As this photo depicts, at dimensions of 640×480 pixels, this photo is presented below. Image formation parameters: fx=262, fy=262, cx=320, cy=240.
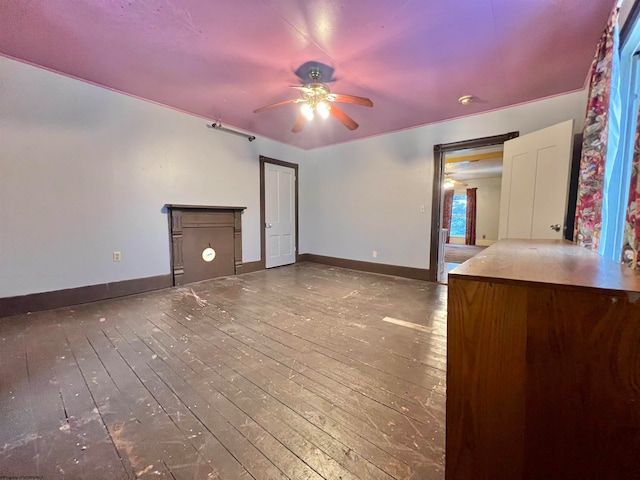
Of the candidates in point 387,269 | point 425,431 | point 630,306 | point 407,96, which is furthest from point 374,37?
point 387,269

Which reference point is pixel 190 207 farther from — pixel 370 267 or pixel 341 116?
pixel 370 267

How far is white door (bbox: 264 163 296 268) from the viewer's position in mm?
4952

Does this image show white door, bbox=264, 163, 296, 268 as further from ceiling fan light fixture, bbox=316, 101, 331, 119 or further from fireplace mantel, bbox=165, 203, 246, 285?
ceiling fan light fixture, bbox=316, 101, 331, 119

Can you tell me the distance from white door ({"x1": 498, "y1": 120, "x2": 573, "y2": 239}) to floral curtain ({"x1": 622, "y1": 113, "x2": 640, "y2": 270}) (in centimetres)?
186

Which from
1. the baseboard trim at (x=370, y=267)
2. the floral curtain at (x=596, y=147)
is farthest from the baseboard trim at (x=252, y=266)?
the floral curtain at (x=596, y=147)

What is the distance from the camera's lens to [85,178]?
2951 mm

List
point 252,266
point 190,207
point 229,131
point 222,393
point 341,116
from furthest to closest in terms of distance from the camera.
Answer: point 252,266 < point 229,131 < point 190,207 < point 341,116 < point 222,393

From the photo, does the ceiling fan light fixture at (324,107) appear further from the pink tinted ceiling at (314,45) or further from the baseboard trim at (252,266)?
the baseboard trim at (252,266)

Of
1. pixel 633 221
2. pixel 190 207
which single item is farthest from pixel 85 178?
pixel 633 221

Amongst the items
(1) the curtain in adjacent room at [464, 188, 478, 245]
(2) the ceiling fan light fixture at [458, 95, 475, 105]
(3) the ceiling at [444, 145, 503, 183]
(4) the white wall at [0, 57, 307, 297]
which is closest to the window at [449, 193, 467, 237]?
(1) the curtain in adjacent room at [464, 188, 478, 245]

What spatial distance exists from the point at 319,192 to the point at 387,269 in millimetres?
2153

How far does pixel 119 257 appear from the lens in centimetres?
324

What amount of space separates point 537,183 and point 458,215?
7.40 metres

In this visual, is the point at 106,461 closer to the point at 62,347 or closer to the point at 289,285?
the point at 62,347
